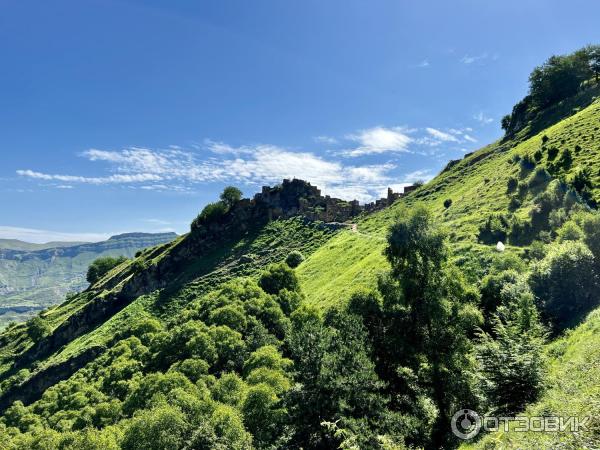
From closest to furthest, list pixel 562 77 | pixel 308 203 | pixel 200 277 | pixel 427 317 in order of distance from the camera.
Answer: pixel 427 317
pixel 200 277
pixel 562 77
pixel 308 203

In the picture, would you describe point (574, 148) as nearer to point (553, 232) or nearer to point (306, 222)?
point (553, 232)

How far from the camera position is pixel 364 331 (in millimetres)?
36000

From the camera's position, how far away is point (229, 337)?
221 ft

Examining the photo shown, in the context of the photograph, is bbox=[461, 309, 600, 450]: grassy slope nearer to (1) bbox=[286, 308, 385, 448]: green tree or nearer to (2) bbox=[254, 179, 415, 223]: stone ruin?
(1) bbox=[286, 308, 385, 448]: green tree

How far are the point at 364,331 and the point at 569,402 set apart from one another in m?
19.8

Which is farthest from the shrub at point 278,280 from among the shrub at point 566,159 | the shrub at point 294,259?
the shrub at point 566,159

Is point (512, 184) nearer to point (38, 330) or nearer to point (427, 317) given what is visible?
point (427, 317)

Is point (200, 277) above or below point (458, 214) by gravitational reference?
below

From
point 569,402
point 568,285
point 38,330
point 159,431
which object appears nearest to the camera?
point 569,402

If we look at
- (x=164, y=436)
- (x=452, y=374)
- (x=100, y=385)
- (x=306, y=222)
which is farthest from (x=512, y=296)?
(x=306, y=222)

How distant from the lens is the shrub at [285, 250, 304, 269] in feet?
393

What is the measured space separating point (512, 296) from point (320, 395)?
28.5 metres

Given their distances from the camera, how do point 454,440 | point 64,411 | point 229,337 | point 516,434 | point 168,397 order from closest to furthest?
point 516,434 → point 454,440 → point 168,397 → point 229,337 → point 64,411

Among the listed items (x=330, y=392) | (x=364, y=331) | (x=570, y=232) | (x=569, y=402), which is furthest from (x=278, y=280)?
(x=569, y=402)
